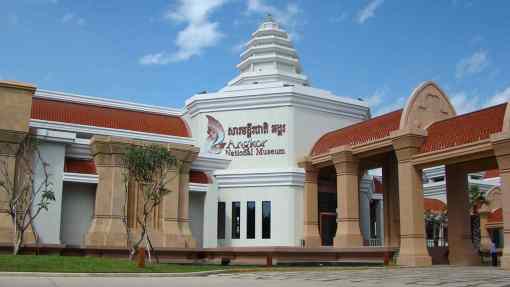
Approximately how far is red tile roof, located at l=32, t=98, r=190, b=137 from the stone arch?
57.7ft

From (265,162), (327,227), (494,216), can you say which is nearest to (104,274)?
(265,162)

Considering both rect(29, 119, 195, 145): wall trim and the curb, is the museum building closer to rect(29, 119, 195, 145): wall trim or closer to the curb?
rect(29, 119, 195, 145): wall trim

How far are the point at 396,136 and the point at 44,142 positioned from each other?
19181 mm

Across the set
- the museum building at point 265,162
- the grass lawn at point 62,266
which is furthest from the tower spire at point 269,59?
the grass lawn at point 62,266

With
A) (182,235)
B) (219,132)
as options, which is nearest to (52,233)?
(182,235)

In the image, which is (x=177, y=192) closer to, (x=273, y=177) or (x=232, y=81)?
(x=273, y=177)

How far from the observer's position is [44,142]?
3198cm

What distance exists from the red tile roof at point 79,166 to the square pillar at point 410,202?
56.3 feet

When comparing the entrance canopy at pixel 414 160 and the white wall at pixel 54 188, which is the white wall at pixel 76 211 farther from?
the entrance canopy at pixel 414 160

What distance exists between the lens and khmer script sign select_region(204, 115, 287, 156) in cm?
3900

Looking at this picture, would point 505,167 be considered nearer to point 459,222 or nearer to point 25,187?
point 459,222

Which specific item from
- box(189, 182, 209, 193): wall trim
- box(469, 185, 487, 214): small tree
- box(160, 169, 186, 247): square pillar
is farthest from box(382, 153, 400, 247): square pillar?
box(160, 169, 186, 247): square pillar

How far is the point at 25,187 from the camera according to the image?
30453 mm

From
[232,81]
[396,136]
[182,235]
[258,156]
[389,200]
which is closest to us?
[396,136]
